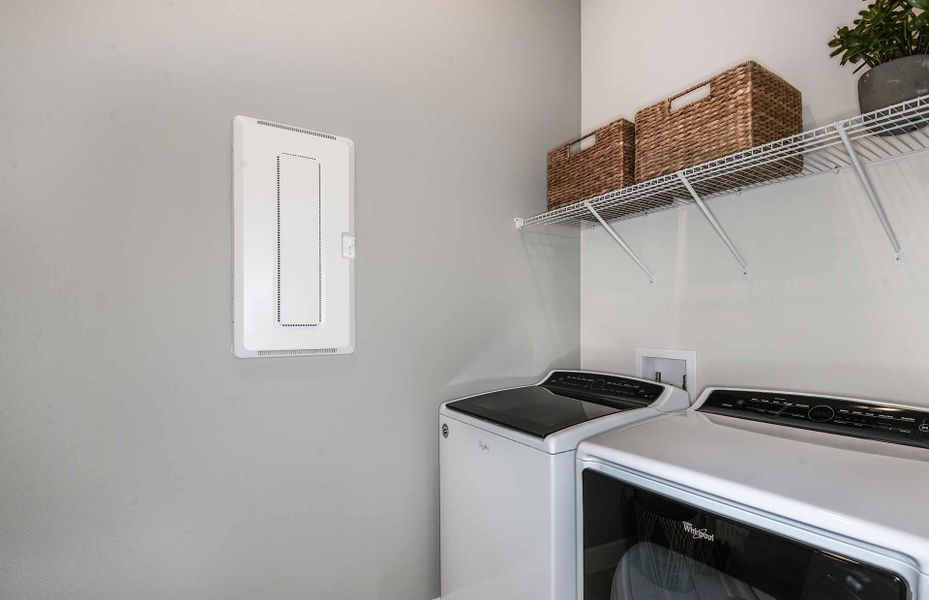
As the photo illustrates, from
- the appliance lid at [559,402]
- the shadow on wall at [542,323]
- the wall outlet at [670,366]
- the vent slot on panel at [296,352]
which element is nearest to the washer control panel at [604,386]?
the appliance lid at [559,402]

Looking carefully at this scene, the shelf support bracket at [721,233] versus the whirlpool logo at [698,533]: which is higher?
the shelf support bracket at [721,233]

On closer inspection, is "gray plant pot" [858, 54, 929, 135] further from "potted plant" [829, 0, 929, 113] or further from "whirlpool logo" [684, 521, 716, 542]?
"whirlpool logo" [684, 521, 716, 542]

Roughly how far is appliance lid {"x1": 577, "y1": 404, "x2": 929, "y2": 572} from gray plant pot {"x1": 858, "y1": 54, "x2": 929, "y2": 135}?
794mm

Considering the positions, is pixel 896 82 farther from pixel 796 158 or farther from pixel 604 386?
pixel 604 386

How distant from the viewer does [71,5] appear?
116cm

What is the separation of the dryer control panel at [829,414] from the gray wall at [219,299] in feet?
2.66

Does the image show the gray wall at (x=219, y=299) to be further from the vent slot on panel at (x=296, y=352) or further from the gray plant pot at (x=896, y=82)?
the gray plant pot at (x=896, y=82)

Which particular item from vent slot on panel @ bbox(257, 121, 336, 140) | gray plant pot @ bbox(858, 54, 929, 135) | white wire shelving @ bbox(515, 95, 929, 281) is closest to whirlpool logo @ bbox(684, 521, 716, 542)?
white wire shelving @ bbox(515, 95, 929, 281)

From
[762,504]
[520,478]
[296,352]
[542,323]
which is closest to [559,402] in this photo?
[520,478]

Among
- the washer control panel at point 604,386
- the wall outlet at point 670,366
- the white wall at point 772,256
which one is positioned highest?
the white wall at point 772,256

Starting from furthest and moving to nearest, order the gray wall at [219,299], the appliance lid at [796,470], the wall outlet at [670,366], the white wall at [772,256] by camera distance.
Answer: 1. the wall outlet at [670,366]
2. the white wall at [772,256]
3. the gray wall at [219,299]
4. the appliance lid at [796,470]

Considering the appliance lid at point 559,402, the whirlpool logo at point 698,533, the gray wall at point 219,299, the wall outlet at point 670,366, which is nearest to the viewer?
the whirlpool logo at point 698,533

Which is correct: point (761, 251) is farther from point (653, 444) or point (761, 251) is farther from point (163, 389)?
point (163, 389)

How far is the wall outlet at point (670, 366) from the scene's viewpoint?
168 centimetres
